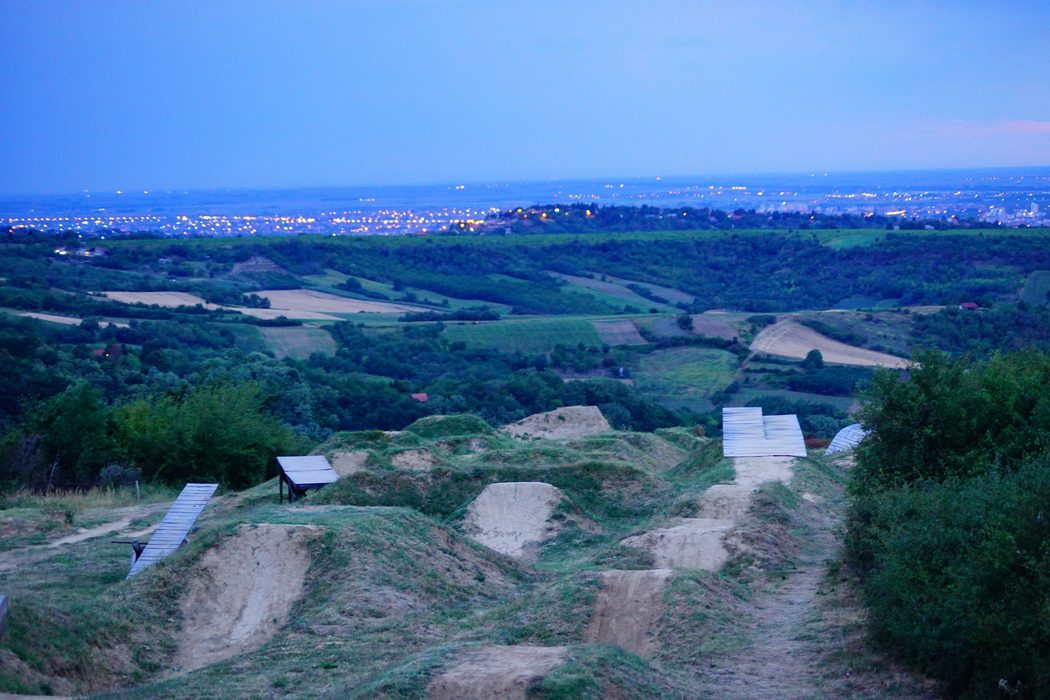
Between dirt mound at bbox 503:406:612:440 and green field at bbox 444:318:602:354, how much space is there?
1211 inches

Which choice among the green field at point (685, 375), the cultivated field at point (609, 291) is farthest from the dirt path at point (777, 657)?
the cultivated field at point (609, 291)

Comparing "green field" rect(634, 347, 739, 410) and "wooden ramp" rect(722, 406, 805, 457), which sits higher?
"wooden ramp" rect(722, 406, 805, 457)

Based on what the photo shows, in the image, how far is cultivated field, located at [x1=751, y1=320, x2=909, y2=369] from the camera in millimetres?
59688

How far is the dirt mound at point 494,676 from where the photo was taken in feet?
33.1

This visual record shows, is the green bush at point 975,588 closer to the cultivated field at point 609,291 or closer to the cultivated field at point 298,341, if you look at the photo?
the cultivated field at point 298,341

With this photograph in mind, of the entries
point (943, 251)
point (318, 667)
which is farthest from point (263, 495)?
point (943, 251)

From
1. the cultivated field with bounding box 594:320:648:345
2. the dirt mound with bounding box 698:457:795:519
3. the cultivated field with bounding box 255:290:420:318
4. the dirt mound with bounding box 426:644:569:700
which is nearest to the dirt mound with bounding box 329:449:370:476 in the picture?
the dirt mound with bounding box 698:457:795:519

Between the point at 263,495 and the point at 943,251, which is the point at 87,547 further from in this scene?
the point at 943,251

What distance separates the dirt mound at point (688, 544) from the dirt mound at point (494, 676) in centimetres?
706

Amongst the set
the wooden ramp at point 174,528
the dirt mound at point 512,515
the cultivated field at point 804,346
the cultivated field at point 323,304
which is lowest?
the cultivated field at point 804,346

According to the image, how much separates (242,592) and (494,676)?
7.30 metres

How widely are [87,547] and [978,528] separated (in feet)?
54.8

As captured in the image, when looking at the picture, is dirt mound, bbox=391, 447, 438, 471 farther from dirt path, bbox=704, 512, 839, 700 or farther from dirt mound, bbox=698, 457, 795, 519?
dirt path, bbox=704, 512, 839, 700

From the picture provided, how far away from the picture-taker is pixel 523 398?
173 ft
